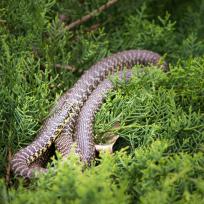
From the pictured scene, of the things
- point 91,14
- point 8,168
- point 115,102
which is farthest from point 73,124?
point 91,14

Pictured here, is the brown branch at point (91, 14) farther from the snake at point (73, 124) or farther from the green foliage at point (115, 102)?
the snake at point (73, 124)

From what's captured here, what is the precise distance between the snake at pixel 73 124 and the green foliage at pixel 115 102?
129 mm

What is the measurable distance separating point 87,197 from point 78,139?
1.72m

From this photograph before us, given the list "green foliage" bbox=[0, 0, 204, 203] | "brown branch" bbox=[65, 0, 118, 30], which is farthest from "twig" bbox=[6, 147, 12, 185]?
"brown branch" bbox=[65, 0, 118, 30]

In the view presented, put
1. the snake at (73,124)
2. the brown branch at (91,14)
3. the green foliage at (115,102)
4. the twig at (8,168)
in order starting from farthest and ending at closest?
the brown branch at (91,14) < the snake at (73,124) < the twig at (8,168) < the green foliage at (115,102)

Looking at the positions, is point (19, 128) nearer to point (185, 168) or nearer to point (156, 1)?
point (185, 168)

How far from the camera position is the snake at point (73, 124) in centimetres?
454

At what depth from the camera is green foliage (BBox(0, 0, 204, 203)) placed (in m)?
3.46

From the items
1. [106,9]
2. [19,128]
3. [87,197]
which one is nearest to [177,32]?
[106,9]

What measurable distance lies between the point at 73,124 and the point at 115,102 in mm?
685

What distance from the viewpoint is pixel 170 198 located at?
11.3 ft

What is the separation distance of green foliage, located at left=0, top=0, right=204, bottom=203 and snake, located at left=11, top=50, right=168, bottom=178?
0.13 m

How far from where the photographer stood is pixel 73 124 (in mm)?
5277

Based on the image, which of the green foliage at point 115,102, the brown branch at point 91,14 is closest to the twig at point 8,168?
the green foliage at point 115,102
